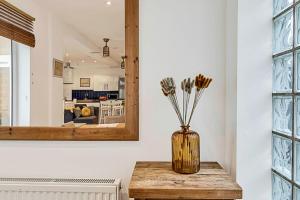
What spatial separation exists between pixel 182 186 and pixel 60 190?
31.6 inches

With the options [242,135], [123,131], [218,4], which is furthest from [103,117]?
[218,4]

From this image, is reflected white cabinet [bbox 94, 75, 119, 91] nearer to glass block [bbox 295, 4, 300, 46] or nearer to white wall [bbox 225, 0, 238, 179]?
white wall [bbox 225, 0, 238, 179]

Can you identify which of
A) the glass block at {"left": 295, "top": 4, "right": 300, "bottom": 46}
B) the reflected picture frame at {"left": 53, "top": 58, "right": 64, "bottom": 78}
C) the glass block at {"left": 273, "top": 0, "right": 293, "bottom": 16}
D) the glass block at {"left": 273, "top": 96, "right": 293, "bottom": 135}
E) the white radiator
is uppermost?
the glass block at {"left": 273, "top": 0, "right": 293, "bottom": 16}

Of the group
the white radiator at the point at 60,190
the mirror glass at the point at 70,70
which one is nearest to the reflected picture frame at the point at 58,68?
the mirror glass at the point at 70,70

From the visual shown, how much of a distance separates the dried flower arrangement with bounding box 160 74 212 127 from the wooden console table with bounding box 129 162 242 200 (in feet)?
0.97

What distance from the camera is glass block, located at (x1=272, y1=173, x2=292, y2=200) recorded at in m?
1.33

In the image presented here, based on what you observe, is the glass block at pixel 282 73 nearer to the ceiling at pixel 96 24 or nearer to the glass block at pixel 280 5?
the glass block at pixel 280 5

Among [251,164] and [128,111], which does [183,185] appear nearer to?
[251,164]

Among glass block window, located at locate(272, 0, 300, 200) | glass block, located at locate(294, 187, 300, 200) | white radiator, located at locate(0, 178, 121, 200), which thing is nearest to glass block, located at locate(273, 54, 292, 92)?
glass block window, located at locate(272, 0, 300, 200)

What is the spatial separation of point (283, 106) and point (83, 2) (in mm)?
1320

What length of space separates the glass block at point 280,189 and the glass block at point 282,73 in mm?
448

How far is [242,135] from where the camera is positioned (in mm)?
1553

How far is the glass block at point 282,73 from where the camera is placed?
1.35m

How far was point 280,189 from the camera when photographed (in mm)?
1440
